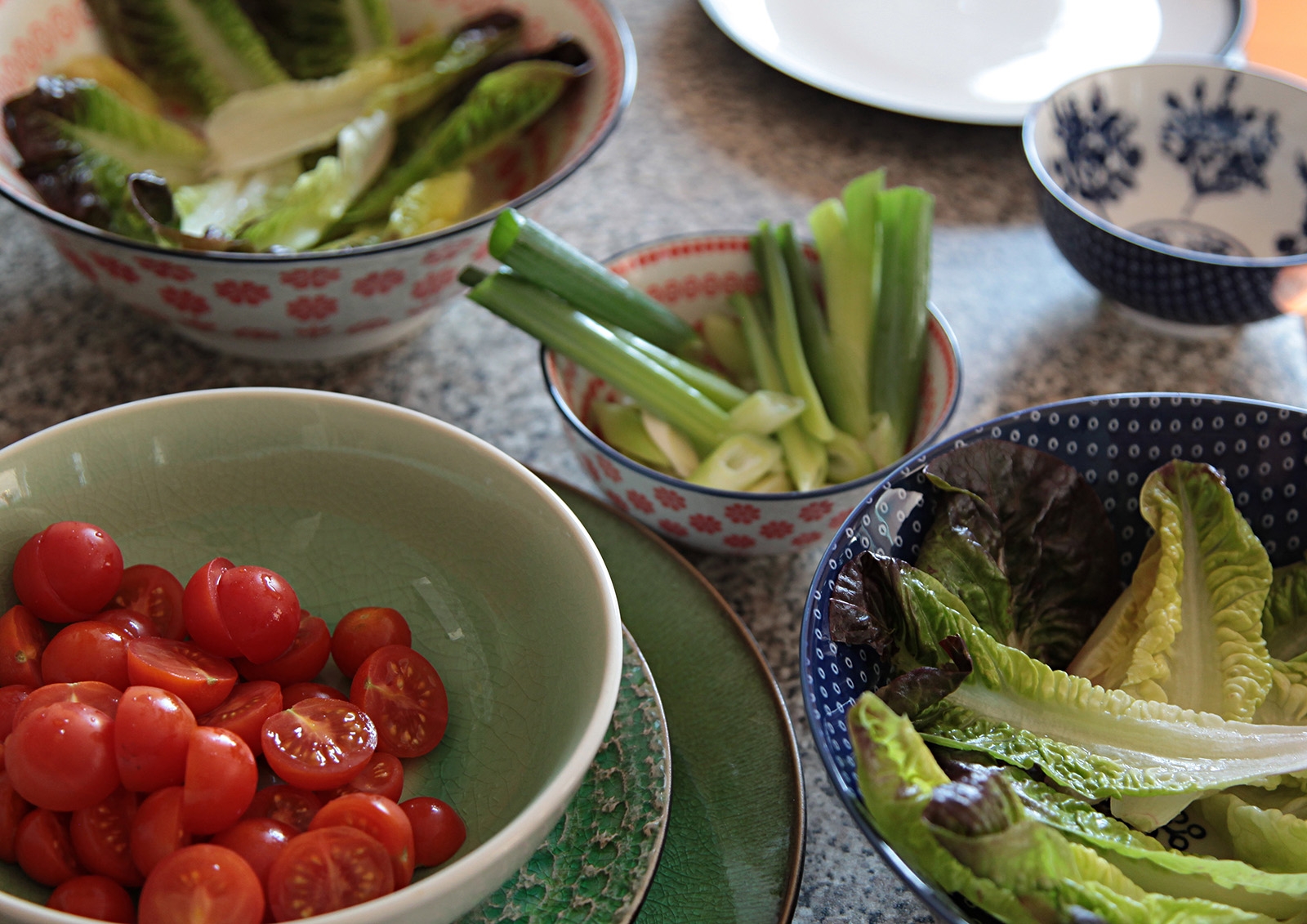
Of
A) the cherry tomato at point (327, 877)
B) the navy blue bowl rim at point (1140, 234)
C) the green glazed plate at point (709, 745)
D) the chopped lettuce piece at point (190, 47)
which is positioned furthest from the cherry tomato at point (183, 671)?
the navy blue bowl rim at point (1140, 234)

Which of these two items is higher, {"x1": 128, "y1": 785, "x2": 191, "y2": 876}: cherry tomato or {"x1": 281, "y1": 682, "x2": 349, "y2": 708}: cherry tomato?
{"x1": 128, "y1": 785, "x2": 191, "y2": 876}: cherry tomato

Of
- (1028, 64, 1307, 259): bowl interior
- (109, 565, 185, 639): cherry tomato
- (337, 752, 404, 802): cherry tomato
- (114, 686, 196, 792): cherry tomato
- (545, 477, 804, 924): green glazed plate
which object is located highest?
(114, 686, 196, 792): cherry tomato

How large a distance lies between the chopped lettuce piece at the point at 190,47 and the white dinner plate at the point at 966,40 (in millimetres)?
644

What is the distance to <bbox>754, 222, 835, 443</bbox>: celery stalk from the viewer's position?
94 centimetres

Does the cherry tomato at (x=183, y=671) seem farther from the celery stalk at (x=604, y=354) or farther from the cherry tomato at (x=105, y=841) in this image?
the celery stalk at (x=604, y=354)

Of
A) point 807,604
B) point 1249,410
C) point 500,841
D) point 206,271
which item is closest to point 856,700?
point 807,604

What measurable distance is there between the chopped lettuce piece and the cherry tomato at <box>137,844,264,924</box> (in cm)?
98

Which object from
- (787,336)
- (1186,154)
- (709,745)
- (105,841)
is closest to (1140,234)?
(1186,154)

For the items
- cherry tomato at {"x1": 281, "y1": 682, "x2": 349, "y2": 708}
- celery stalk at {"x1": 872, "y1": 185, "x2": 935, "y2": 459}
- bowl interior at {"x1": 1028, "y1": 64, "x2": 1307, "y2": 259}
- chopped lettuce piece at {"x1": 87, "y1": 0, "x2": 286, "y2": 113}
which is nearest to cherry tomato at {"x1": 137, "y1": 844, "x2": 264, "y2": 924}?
cherry tomato at {"x1": 281, "y1": 682, "x2": 349, "y2": 708}

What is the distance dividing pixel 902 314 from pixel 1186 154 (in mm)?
602

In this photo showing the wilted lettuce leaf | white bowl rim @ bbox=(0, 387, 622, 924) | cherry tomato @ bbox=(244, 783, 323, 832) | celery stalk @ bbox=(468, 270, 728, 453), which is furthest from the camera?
celery stalk @ bbox=(468, 270, 728, 453)

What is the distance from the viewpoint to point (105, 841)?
551 millimetres

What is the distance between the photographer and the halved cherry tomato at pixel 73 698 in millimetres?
559

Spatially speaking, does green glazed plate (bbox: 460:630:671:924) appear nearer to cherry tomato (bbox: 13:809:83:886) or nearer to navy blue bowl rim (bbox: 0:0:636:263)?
cherry tomato (bbox: 13:809:83:886)
